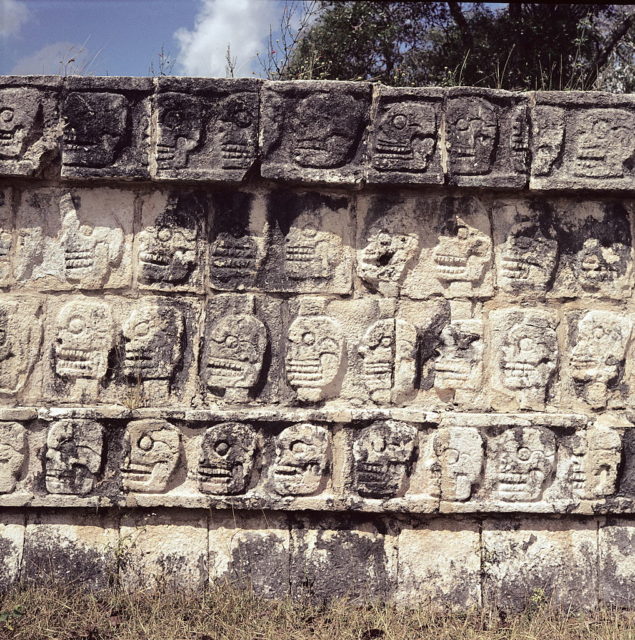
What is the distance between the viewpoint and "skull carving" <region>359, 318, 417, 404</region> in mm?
3678

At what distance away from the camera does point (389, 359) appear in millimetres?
3678

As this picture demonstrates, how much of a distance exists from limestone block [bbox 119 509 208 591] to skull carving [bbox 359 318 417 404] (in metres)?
1.13

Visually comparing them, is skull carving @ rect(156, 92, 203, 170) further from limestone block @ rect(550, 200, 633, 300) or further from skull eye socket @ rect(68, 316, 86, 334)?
limestone block @ rect(550, 200, 633, 300)

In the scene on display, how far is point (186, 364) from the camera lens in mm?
3711

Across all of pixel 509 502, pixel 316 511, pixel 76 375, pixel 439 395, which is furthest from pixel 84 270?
pixel 509 502

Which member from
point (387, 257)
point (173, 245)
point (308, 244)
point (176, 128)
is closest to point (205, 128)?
point (176, 128)

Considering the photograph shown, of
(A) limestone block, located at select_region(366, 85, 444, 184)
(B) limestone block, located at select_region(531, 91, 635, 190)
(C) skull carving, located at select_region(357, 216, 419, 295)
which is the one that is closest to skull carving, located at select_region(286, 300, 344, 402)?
(C) skull carving, located at select_region(357, 216, 419, 295)

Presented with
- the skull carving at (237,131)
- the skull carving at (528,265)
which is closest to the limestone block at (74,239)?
the skull carving at (237,131)

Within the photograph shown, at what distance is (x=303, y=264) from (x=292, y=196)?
373 mm

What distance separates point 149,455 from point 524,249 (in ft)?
7.34

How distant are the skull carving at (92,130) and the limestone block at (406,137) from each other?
4.30 ft

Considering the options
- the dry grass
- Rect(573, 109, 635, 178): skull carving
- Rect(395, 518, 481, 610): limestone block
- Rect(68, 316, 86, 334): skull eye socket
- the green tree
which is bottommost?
the dry grass

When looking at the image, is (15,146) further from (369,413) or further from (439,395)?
(439,395)

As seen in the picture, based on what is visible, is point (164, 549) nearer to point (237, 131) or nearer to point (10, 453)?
point (10, 453)
